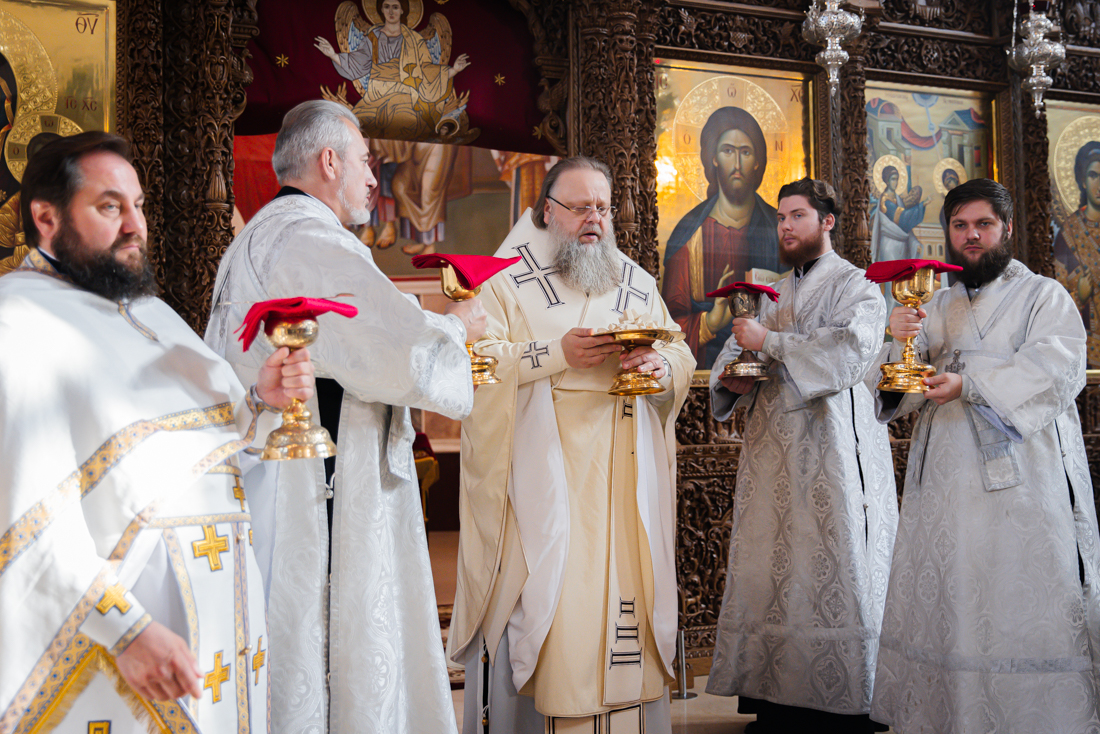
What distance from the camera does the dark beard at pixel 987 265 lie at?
363cm

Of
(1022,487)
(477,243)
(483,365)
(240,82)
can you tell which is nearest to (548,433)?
(483,365)

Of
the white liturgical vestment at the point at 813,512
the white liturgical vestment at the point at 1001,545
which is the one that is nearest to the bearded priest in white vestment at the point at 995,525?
the white liturgical vestment at the point at 1001,545

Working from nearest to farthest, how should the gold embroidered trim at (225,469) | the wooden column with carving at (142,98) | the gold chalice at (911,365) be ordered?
the gold embroidered trim at (225,469) → the gold chalice at (911,365) → the wooden column with carving at (142,98)

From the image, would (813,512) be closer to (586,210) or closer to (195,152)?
(586,210)

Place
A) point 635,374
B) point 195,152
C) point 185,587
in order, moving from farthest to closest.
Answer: point 195,152 → point 635,374 → point 185,587

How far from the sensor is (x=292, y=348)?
6.55 feet

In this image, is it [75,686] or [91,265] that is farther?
[91,265]

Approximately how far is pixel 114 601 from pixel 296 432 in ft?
1.58

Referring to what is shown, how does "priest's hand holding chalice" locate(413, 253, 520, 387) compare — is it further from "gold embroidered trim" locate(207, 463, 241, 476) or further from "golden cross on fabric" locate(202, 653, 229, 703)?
"golden cross on fabric" locate(202, 653, 229, 703)

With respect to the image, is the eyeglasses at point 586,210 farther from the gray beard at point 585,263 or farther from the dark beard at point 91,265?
the dark beard at point 91,265

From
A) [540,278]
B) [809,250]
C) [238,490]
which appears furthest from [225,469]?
[809,250]

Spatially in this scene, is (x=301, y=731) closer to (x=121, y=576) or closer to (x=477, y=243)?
(x=121, y=576)

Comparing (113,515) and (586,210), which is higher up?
(586,210)

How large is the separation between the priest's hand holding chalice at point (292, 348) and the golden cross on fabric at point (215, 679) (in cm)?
44
